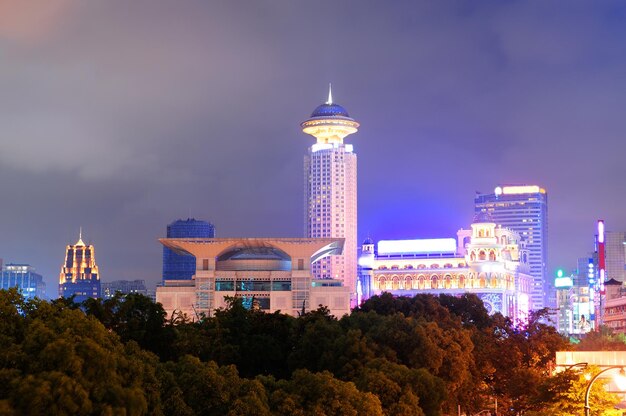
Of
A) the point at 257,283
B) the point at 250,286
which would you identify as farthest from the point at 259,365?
the point at 250,286

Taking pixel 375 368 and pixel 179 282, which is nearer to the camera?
pixel 375 368

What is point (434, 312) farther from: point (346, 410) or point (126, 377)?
point (126, 377)

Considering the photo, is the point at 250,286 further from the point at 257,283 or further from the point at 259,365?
the point at 259,365

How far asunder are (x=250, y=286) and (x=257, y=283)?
1.32 m

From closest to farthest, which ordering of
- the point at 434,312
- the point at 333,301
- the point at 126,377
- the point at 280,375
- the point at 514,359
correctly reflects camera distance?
the point at 126,377 < the point at 280,375 < the point at 514,359 < the point at 434,312 < the point at 333,301

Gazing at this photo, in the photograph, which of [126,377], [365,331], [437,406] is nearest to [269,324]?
[365,331]

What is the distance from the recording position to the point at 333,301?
7485 inches

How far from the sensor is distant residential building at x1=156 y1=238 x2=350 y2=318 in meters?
190

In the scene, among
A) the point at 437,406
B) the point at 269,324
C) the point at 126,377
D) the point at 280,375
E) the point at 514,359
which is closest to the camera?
the point at 126,377

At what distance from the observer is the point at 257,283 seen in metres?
194

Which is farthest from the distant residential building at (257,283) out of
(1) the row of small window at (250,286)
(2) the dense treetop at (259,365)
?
(2) the dense treetop at (259,365)

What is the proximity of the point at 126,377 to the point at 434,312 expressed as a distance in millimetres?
86574

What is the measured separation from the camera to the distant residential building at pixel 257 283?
625 ft

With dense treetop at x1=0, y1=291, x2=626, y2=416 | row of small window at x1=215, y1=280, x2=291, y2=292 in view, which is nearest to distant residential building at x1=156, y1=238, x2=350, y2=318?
row of small window at x1=215, y1=280, x2=291, y2=292
